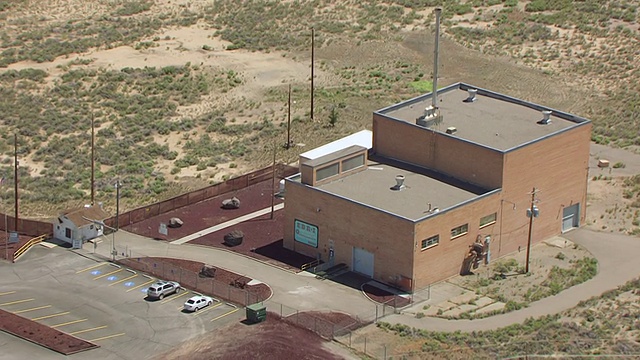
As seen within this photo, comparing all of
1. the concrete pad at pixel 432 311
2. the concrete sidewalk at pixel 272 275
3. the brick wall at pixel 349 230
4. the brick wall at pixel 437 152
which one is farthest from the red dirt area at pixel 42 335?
the brick wall at pixel 437 152

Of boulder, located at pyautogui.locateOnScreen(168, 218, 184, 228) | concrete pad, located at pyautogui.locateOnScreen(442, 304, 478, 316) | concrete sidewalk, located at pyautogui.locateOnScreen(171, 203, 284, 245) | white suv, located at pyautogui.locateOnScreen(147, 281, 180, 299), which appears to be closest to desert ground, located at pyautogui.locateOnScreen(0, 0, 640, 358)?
boulder, located at pyautogui.locateOnScreen(168, 218, 184, 228)

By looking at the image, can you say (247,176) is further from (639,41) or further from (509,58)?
(639,41)

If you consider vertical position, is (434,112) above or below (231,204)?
above

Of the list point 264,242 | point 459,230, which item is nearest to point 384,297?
point 459,230

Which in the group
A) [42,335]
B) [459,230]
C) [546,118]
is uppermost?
[546,118]

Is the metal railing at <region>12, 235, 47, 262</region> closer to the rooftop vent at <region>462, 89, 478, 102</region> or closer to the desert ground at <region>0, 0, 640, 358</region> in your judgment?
the desert ground at <region>0, 0, 640, 358</region>

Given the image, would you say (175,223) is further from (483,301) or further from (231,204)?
(483,301)

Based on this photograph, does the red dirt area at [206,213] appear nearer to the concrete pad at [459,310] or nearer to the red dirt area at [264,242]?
the red dirt area at [264,242]
